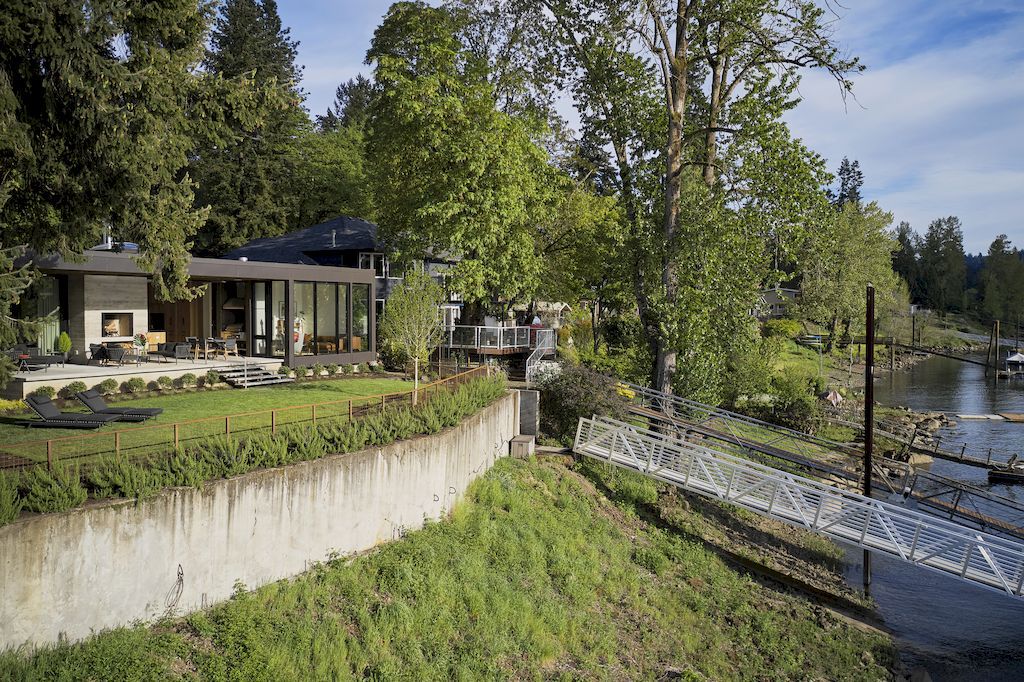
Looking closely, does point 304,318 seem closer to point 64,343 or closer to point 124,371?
point 124,371

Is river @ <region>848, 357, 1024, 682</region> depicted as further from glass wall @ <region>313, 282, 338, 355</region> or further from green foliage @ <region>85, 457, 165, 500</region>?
glass wall @ <region>313, 282, 338, 355</region>

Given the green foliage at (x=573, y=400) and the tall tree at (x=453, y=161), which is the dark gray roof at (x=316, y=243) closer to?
the tall tree at (x=453, y=161)

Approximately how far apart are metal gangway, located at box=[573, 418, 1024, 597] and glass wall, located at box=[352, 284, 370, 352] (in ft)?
36.2

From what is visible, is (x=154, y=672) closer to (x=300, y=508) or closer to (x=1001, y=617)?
(x=300, y=508)

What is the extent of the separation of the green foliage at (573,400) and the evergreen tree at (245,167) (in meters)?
29.6

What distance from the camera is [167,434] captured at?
12.6 meters

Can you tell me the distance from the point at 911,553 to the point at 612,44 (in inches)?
711

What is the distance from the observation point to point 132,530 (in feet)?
31.7

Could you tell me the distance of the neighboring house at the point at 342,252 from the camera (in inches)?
1312

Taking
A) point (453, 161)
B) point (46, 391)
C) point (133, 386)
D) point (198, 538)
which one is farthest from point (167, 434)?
point (453, 161)

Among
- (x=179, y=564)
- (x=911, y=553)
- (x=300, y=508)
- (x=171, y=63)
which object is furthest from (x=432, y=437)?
(x=911, y=553)

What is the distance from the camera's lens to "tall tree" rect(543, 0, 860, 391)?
21.8 m

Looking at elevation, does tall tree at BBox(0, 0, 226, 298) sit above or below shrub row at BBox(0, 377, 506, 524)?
above

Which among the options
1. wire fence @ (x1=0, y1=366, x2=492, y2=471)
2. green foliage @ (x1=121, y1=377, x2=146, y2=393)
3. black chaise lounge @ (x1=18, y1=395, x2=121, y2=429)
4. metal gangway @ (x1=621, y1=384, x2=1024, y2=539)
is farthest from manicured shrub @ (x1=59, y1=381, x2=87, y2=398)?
metal gangway @ (x1=621, y1=384, x2=1024, y2=539)
